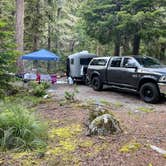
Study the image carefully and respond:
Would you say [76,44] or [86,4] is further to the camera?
[76,44]

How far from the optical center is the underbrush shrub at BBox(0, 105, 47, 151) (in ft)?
13.9

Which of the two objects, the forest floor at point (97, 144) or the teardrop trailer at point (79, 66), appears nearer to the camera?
the forest floor at point (97, 144)

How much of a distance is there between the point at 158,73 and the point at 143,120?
10.2 feet

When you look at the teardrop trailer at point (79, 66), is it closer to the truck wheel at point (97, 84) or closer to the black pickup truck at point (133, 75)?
the black pickup truck at point (133, 75)

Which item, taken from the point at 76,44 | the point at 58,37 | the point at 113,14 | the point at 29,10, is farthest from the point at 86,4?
the point at 76,44

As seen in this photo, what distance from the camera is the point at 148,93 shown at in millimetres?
9180

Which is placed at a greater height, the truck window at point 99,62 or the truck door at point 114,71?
the truck window at point 99,62

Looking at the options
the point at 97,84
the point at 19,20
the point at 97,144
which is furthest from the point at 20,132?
the point at 19,20

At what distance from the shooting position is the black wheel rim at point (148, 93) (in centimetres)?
906

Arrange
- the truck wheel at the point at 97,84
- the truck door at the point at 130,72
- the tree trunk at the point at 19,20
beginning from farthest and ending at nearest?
the tree trunk at the point at 19,20, the truck wheel at the point at 97,84, the truck door at the point at 130,72

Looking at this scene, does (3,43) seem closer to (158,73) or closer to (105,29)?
(158,73)

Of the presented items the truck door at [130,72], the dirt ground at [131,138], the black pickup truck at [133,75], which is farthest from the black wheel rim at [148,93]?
the dirt ground at [131,138]

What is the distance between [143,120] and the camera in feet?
20.3

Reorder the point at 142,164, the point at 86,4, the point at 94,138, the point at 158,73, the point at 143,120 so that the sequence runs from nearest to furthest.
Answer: the point at 142,164 < the point at 94,138 < the point at 143,120 < the point at 158,73 < the point at 86,4
